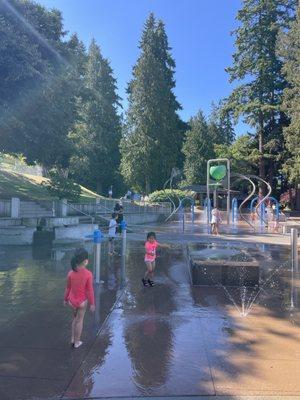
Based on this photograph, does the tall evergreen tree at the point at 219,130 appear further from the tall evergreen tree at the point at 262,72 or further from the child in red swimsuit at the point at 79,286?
the child in red swimsuit at the point at 79,286

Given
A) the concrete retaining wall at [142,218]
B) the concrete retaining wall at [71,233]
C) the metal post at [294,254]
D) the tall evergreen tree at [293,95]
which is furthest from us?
the tall evergreen tree at [293,95]

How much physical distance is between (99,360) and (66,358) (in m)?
0.35

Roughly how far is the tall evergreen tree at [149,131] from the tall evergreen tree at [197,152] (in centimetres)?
866

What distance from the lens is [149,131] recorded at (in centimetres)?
4953

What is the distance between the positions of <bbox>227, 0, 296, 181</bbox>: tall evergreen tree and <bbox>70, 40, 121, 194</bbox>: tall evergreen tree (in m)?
14.6

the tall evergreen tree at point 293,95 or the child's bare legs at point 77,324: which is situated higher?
the tall evergreen tree at point 293,95

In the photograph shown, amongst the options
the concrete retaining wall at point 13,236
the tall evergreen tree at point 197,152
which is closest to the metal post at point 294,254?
the concrete retaining wall at point 13,236

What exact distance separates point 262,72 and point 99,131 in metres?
19.6

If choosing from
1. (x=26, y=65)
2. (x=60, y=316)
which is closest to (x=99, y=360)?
(x=60, y=316)

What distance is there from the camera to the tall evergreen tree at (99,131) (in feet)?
172

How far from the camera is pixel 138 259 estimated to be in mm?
12398

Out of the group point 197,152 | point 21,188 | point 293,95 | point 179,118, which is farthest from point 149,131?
point 21,188

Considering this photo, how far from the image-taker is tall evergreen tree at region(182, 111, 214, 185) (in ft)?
195

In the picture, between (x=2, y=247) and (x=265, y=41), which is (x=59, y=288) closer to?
(x=2, y=247)
